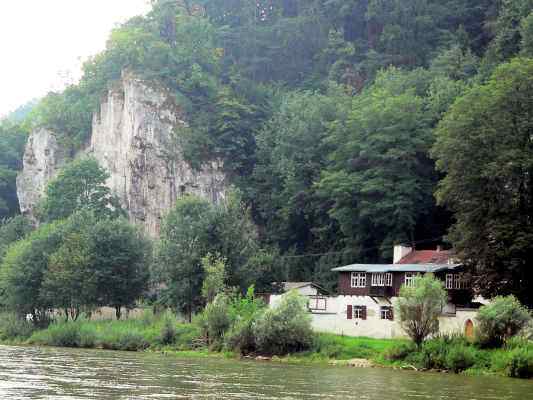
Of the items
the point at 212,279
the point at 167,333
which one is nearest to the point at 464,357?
the point at 212,279

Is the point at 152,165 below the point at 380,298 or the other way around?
the other way around

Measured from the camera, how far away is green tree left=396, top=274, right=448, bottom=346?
5466 centimetres

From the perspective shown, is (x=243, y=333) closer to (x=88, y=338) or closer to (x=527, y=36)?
(x=88, y=338)

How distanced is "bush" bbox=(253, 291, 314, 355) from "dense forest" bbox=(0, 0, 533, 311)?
11.8m

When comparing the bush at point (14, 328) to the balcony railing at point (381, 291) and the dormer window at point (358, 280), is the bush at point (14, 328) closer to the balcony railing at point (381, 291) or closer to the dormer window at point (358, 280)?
the dormer window at point (358, 280)

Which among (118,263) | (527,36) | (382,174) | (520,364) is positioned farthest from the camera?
(118,263)

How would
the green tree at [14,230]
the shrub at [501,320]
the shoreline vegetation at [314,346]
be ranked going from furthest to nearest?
1. the green tree at [14,230]
2. the shrub at [501,320]
3. the shoreline vegetation at [314,346]

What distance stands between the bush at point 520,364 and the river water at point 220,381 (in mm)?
1829

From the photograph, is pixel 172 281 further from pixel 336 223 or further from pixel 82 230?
pixel 336 223

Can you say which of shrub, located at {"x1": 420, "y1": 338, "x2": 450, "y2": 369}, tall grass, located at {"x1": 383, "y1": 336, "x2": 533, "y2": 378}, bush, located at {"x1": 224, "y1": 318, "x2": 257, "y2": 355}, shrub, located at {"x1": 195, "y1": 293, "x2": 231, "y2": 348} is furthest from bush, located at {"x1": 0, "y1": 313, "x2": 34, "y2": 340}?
shrub, located at {"x1": 420, "y1": 338, "x2": 450, "y2": 369}

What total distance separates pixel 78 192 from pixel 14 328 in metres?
24.7

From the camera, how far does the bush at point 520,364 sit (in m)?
49.0

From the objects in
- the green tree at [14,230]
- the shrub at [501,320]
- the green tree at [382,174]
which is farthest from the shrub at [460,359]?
the green tree at [14,230]

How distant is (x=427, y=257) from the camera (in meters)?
71.2
